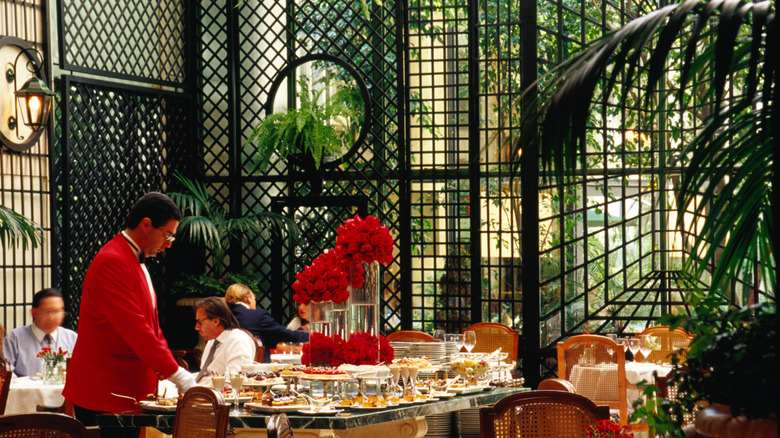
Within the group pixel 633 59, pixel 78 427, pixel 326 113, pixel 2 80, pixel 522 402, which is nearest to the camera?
pixel 633 59

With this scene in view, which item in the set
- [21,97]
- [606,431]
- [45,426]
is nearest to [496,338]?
[21,97]

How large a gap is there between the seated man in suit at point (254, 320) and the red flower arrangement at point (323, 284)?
2978 millimetres

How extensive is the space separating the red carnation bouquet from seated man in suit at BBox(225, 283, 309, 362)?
9.76ft

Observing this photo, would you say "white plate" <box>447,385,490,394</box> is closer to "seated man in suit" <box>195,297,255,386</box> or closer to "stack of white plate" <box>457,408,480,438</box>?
"seated man in suit" <box>195,297,255,386</box>

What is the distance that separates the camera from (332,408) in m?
3.86

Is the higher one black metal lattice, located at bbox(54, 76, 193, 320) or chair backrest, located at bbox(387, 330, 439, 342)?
black metal lattice, located at bbox(54, 76, 193, 320)

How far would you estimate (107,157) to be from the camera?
8.57m

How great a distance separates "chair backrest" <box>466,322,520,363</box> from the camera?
273 inches

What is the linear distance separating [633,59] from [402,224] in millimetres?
6150

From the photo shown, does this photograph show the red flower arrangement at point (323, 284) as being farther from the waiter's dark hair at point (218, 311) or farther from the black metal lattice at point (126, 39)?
the black metal lattice at point (126, 39)

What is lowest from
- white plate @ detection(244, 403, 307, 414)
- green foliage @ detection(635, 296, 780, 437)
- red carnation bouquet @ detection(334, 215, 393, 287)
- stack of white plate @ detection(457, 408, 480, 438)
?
stack of white plate @ detection(457, 408, 480, 438)

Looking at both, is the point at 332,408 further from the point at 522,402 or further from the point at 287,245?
the point at 287,245

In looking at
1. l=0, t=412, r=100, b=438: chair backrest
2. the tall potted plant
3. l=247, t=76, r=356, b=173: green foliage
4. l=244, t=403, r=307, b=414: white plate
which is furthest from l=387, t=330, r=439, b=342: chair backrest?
the tall potted plant

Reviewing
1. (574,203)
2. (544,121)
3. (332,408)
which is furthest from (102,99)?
(544,121)
